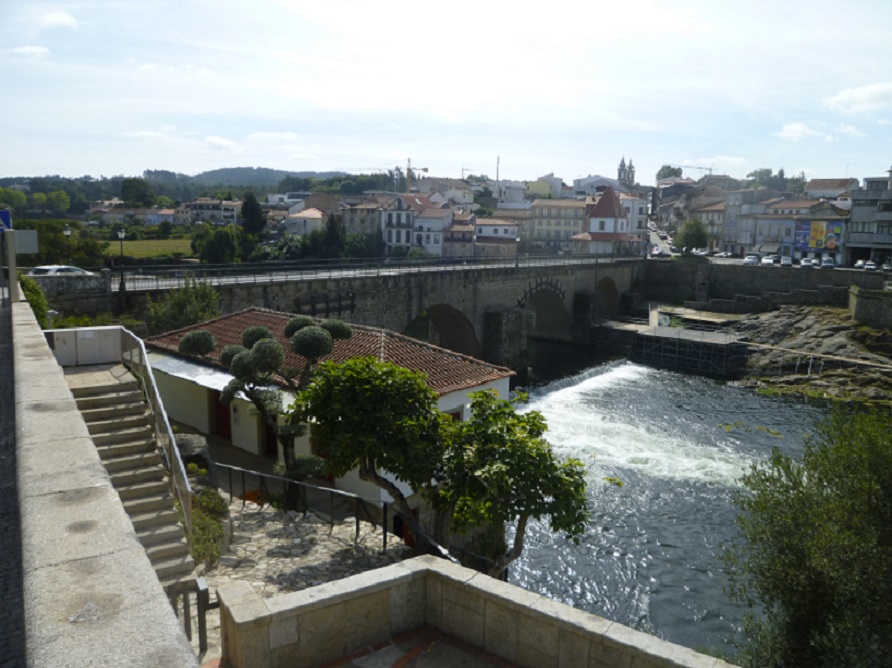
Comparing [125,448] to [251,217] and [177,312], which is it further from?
[251,217]

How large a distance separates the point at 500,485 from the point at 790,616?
20.3 feet

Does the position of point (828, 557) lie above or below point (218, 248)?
below

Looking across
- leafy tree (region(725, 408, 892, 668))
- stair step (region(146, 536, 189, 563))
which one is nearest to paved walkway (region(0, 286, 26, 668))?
stair step (region(146, 536, 189, 563))

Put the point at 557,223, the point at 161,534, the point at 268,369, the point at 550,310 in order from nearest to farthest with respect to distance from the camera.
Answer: the point at 161,534 → the point at 268,369 → the point at 550,310 → the point at 557,223

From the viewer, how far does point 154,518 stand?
10.0 m

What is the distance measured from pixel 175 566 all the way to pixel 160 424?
2487 millimetres

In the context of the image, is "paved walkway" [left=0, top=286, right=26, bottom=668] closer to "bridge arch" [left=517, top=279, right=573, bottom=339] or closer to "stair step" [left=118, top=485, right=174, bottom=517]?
"stair step" [left=118, top=485, right=174, bottom=517]

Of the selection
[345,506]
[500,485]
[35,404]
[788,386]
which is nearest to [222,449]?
[345,506]

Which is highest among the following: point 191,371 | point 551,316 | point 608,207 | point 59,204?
point 608,207

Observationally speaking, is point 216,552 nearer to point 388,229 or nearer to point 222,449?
point 222,449

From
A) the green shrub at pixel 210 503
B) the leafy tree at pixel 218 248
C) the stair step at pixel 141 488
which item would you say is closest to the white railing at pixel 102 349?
the stair step at pixel 141 488

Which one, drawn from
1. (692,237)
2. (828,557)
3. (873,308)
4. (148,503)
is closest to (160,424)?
(148,503)

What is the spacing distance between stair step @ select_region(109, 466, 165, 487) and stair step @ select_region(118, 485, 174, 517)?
0.98 ft

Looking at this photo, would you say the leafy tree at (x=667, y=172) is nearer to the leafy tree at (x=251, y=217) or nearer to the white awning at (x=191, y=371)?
the leafy tree at (x=251, y=217)
